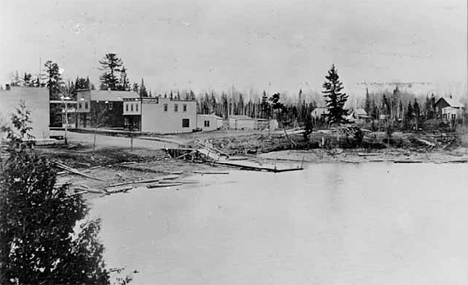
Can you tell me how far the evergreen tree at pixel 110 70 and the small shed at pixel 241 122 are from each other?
0.46 metres

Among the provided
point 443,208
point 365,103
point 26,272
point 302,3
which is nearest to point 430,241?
point 443,208

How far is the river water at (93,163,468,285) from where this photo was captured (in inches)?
76.9

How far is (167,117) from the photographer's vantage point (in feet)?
6.77

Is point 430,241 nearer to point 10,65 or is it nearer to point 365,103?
point 365,103

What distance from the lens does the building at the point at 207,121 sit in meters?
2.06

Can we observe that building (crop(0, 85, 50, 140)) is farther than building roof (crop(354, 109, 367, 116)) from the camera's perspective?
No

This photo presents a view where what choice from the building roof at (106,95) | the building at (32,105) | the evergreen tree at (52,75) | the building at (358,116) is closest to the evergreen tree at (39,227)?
the building at (32,105)

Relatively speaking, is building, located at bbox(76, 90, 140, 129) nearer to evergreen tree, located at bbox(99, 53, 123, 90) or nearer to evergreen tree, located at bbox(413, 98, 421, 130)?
evergreen tree, located at bbox(99, 53, 123, 90)

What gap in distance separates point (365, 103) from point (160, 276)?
1.04 m

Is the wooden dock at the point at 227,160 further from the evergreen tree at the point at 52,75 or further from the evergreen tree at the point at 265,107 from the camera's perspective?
the evergreen tree at the point at 52,75

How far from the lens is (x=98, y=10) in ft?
6.46

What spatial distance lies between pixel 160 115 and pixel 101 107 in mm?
225

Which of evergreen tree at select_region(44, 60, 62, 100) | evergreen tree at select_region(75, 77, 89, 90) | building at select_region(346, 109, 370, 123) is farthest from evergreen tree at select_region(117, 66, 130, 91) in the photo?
building at select_region(346, 109, 370, 123)

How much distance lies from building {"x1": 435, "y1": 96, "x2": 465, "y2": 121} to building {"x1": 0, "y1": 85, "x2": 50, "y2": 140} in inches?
61.1
